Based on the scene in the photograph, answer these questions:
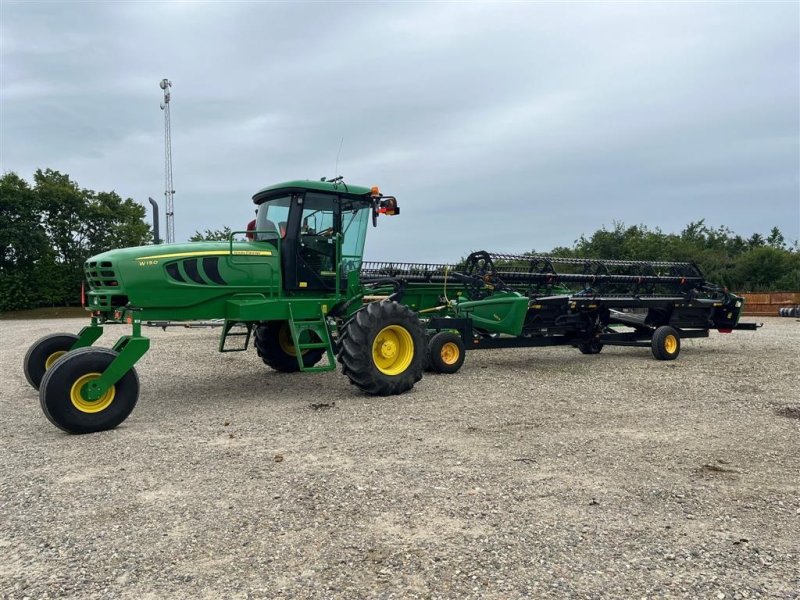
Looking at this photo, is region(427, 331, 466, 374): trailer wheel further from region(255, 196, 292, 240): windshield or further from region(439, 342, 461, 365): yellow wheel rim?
region(255, 196, 292, 240): windshield

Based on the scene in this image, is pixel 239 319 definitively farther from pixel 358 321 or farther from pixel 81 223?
pixel 81 223

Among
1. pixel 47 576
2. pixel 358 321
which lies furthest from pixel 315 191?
pixel 47 576

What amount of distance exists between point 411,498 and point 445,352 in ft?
18.3

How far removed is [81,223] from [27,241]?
3.46m

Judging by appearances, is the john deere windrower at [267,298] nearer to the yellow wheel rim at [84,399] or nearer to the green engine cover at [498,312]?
the yellow wheel rim at [84,399]

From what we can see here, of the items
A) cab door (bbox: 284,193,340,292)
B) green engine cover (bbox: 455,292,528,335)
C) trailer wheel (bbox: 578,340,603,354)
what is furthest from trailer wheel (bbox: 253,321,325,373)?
trailer wheel (bbox: 578,340,603,354)

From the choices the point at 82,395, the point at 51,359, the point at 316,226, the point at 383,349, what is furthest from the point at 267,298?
the point at 51,359

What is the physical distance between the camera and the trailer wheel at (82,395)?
5.57m

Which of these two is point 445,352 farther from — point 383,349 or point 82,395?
point 82,395

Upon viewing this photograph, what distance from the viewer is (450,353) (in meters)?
9.55

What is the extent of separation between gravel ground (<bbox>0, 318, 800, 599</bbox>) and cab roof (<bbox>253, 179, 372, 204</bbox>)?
8.58ft

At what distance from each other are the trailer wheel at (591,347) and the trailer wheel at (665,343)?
3.13 feet

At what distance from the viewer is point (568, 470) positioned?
4551 millimetres

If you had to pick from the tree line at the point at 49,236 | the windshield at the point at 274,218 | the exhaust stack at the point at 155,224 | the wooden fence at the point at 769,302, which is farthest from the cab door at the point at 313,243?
the tree line at the point at 49,236
